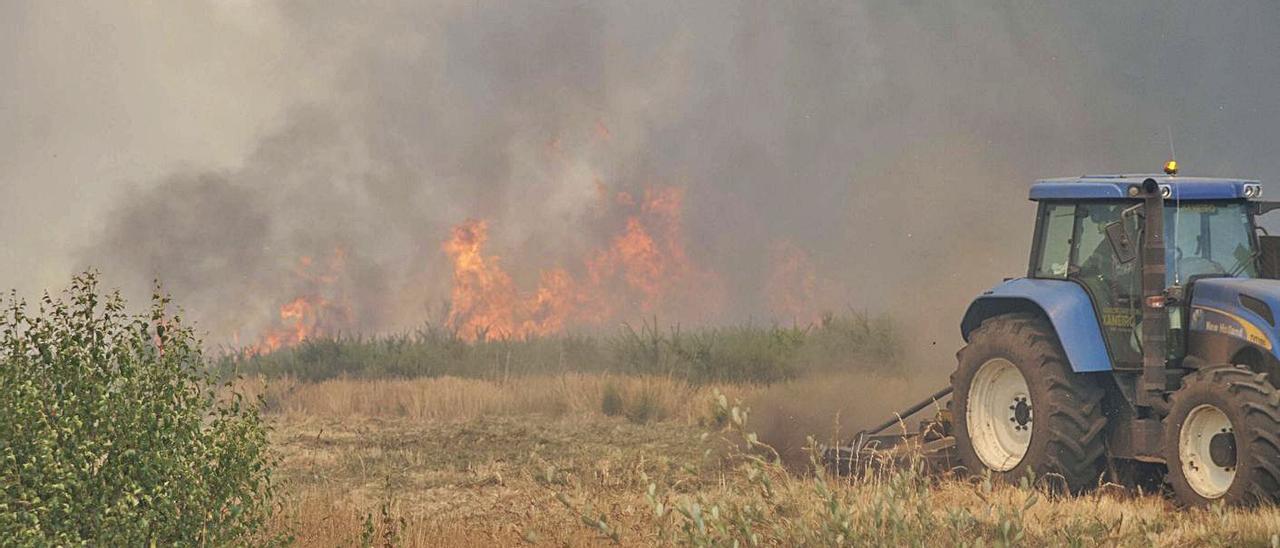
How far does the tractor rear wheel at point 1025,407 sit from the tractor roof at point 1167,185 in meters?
0.98

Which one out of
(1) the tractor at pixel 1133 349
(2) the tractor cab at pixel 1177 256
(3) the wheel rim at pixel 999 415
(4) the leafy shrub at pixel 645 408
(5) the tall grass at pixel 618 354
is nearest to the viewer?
(1) the tractor at pixel 1133 349

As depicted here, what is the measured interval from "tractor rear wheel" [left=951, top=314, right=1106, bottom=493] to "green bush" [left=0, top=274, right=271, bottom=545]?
5562 mm

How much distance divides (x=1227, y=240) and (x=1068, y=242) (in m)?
1.13

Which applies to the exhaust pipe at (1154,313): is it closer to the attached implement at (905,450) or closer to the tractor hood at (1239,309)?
the tractor hood at (1239,309)

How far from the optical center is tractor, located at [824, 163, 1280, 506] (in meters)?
9.88

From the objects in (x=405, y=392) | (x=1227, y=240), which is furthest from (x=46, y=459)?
(x=405, y=392)

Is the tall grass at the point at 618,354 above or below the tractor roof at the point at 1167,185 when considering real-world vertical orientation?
below

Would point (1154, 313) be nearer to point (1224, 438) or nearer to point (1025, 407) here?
point (1224, 438)

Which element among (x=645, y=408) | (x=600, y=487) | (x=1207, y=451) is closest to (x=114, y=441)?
(x=600, y=487)

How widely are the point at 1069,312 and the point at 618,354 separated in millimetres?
11936

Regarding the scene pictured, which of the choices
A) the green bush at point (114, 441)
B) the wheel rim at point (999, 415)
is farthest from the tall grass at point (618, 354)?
the green bush at point (114, 441)

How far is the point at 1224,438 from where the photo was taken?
9.81m

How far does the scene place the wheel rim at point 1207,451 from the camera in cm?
975

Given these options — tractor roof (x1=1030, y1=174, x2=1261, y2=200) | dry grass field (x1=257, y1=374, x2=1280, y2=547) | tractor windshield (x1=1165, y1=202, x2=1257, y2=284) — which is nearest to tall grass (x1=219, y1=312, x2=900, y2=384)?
dry grass field (x1=257, y1=374, x2=1280, y2=547)
